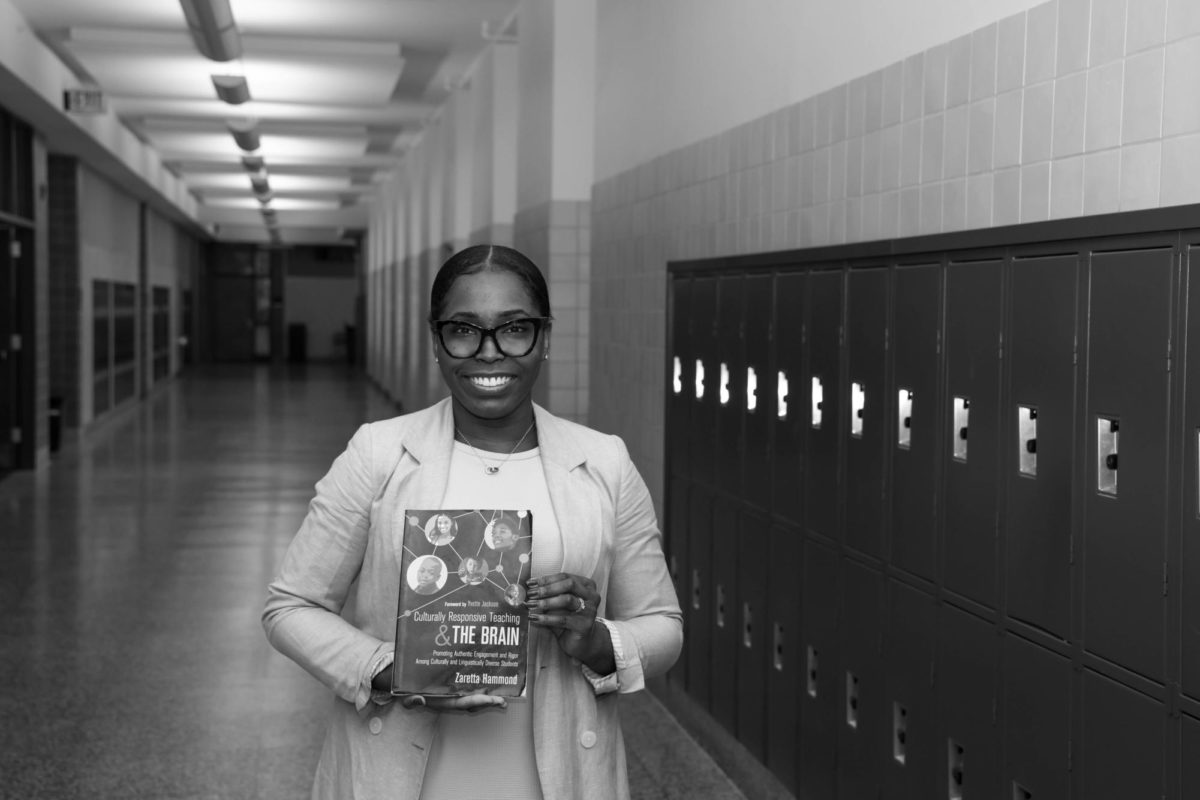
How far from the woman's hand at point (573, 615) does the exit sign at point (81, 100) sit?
35.0ft

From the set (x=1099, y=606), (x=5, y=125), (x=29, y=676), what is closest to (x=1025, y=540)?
(x=1099, y=606)

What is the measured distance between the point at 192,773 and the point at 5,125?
28.2ft

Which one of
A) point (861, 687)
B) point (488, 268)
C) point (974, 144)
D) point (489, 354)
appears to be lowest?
point (861, 687)

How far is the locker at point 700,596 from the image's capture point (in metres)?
5.04

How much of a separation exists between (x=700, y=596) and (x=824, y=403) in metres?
1.47

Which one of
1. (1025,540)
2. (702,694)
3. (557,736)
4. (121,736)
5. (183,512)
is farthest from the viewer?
(183,512)

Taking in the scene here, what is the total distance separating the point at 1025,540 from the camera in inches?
109

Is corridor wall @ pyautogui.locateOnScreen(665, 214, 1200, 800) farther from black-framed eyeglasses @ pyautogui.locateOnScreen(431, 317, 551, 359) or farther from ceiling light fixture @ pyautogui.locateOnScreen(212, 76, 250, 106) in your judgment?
ceiling light fixture @ pyautogui.locateOnScreen(212, 76, 250, 106)

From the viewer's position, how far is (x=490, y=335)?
1.77 m

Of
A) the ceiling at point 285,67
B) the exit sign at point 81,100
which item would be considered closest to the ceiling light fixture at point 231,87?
the ceiling at point 285,67

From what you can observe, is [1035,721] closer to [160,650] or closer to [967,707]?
[967,707]

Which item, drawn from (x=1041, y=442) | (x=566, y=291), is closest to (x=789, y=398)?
(x=1041, y=442)

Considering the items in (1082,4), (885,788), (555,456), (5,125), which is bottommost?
(885,788)

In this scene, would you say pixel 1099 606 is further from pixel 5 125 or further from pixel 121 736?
pixel 5 125
